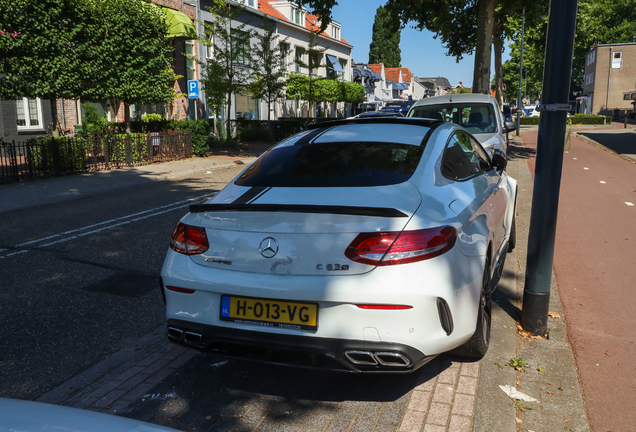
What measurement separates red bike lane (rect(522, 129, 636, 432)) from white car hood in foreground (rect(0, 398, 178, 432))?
256 cm

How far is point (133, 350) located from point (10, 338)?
109cm

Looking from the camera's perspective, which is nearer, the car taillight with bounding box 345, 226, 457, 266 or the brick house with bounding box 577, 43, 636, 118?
the car taillight with bounding box 345, 226, 457, 266

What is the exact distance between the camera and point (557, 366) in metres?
3.68

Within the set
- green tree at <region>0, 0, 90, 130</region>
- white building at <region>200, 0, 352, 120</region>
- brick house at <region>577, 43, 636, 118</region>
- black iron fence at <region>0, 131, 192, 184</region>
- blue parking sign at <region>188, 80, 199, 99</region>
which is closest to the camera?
black iron fence at <region>0, 131, 192, 184</region>

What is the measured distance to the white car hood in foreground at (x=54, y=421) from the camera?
1.53m

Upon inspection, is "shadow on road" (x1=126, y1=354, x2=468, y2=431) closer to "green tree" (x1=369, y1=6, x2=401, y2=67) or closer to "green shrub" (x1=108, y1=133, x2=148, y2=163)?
"green shrub" (x1=108, y1=133, x2=148, y2=163)

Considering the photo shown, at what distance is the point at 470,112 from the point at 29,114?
63.8 ft

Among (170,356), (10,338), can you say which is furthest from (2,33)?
(170,356)

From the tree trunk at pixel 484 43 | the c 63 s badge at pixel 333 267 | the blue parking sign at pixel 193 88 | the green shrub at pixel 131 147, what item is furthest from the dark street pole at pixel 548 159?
the blue parking sign at pixel 193 88

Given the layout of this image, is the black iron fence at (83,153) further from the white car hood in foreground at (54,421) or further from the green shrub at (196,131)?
the white car hood in foreground at (54,421)

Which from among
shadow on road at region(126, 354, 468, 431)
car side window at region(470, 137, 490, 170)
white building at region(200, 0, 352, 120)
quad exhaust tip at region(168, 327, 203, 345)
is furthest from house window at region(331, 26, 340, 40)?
quad exhaust tip at region(168, 327, 203, 345)

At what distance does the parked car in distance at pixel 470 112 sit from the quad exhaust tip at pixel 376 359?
7.87 metres

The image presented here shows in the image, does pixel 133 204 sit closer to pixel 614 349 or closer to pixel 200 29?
pixel 614 349

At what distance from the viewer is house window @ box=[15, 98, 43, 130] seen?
2246 centimetres
